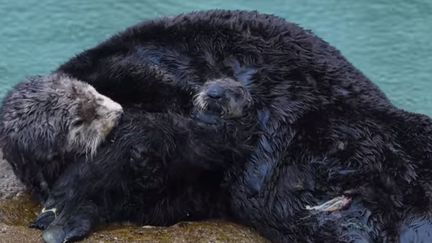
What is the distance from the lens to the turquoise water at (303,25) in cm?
650

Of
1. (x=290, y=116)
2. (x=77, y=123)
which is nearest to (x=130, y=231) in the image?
(x=77, y=123)

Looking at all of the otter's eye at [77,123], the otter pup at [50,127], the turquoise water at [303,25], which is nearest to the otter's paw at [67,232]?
the otter pup at [50,127]

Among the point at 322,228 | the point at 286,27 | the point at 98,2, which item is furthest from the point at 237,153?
the point at 98,2

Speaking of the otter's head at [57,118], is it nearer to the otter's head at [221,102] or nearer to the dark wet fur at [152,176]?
the dark wet fur at [152,176]

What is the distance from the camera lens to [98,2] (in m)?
7.50

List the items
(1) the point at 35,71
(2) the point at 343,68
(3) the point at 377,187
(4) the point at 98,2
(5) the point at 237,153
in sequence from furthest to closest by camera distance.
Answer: (4) the point at 98,2, (1) the point at 35,71, (2) the point at 343,68, (5) the point at 237,153, (3) the point at 377,187

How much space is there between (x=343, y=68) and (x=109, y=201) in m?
1.19

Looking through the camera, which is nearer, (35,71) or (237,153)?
(237,153)

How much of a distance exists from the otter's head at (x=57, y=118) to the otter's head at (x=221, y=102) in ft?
1.17

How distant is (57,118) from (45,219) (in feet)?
1.46

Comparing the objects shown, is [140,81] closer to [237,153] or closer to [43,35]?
[237,153]

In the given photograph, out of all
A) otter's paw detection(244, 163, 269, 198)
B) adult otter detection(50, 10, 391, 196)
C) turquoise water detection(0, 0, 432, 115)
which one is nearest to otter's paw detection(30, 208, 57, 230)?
adult otter detection(50, 10, 391, 196)

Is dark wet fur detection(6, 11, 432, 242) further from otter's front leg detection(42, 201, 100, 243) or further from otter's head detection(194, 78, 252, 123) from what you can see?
otter's front leg detection(42, 201, 100, 243)

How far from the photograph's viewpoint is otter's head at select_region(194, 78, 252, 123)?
149 inches
